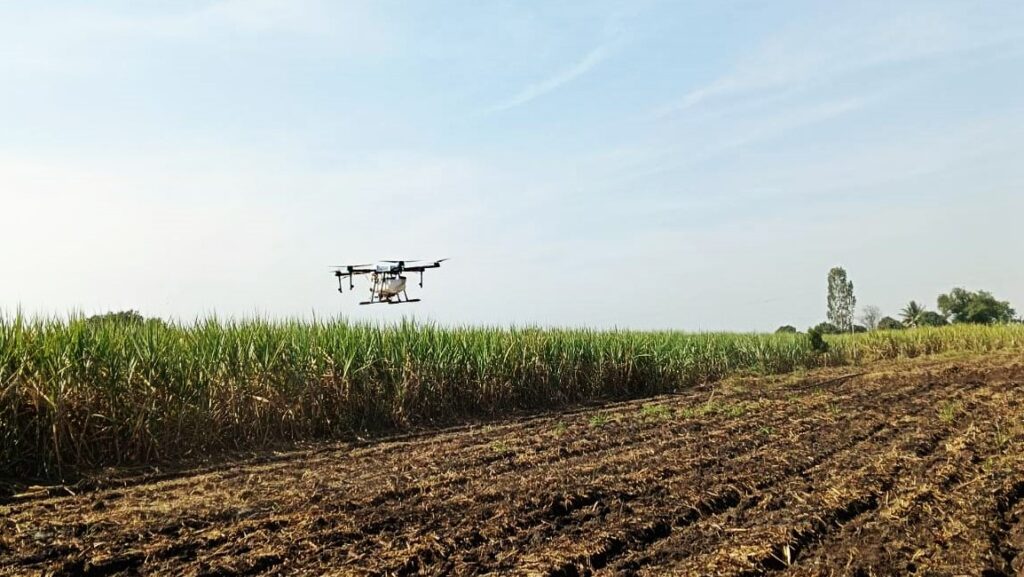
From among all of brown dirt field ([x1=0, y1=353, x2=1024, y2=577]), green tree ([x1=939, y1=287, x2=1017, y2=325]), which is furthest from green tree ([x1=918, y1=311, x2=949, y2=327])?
brown dirt field ([x1=0, y1=353, x2=1024, y2=577])

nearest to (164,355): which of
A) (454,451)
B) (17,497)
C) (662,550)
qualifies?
(17,497)

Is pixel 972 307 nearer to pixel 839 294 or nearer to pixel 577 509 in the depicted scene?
pixel 839 294

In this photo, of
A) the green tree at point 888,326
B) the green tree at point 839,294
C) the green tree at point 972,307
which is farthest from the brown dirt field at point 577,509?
the green tree at point 839,294

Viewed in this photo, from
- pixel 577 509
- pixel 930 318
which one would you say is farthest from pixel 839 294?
pixel 577 509

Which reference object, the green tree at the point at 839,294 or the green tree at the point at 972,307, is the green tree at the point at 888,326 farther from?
the green tree at the point at 839,294

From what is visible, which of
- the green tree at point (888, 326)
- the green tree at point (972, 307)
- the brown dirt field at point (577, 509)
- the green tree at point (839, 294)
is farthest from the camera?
the green tree at point (839, 294)

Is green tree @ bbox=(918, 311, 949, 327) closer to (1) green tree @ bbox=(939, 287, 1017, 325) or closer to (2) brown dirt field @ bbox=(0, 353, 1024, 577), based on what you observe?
(1) green tree @ bbox=(939, 287, 1017, 325)

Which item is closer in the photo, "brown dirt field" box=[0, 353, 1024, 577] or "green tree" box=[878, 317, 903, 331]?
"brown dirt field" box=[0, 353, 1024, 577]
